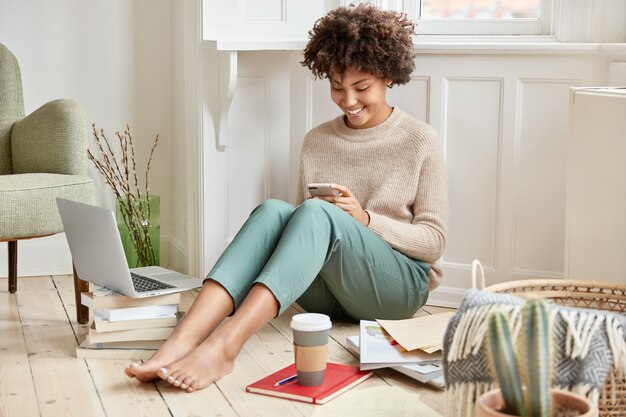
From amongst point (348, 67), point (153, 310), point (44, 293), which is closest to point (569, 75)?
point (348, 67)

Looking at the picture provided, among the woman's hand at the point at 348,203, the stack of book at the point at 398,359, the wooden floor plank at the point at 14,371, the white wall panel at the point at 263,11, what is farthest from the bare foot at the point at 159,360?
the white wall panel at the point at 263,11

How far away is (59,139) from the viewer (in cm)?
283

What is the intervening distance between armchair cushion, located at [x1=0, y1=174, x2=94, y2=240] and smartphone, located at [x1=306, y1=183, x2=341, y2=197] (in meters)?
0.71

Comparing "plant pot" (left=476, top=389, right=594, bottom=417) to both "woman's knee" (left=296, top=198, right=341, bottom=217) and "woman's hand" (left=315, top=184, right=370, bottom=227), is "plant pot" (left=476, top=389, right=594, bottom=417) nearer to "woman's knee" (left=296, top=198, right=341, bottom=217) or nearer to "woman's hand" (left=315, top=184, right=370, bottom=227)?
"woman's knee" (left=296, top=198, right=341, bottom=217)

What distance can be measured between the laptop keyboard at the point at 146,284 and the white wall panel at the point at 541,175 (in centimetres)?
112

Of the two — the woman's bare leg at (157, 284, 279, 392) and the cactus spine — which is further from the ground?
the cactus spine

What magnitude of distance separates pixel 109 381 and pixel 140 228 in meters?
1.12

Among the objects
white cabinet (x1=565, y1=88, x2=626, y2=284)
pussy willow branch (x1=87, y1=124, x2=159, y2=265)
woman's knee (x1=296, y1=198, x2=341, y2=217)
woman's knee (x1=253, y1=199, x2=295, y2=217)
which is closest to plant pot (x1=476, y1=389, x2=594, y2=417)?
white cabinet (x1=565, y1=88, x2=626, y2=284)

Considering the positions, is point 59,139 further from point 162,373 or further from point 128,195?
point 162,373

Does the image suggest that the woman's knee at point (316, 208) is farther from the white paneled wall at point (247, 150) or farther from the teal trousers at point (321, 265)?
the white paneled wall at point (247, 150)

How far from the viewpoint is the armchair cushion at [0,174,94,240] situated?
259cm

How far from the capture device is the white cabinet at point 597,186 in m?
2.07

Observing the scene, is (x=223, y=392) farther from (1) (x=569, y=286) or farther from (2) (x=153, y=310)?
(1) (x=569, y=286)

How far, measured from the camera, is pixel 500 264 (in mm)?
2900
